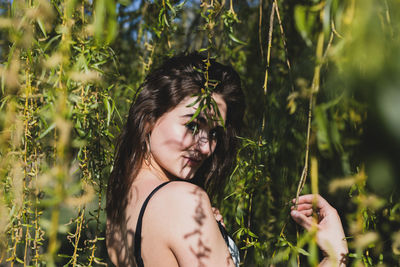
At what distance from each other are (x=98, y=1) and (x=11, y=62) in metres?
0.31

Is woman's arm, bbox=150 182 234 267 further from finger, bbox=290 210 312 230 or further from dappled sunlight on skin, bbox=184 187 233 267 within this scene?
finger, bbox=290 210 312 230

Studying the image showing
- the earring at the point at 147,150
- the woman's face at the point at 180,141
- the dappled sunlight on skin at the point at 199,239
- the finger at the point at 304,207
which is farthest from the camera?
the earring at the point at 147,150

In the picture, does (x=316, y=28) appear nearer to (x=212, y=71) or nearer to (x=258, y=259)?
(x=258, y=259)

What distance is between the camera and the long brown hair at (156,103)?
139 centimetres

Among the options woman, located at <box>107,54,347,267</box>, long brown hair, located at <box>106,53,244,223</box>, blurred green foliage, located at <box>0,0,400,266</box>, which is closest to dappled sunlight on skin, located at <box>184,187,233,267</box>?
woman, located at <box>107,54,347,267</box>

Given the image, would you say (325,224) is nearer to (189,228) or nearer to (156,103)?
(189,228)

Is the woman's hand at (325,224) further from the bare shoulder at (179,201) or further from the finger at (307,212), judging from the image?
the bare shoulder at (179,201)

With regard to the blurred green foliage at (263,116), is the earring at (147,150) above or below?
below

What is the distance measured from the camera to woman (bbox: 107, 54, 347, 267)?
1.07 m

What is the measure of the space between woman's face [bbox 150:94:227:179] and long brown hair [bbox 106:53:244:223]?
0.05 meters

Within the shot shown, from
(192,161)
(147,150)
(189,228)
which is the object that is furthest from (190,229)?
(147,150)

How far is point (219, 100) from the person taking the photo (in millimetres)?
1459

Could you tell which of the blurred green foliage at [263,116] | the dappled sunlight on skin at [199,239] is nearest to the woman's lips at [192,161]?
the blurred green foliage at [263,116]

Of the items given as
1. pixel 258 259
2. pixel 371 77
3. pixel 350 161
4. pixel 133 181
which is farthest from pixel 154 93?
pixel 371 77
